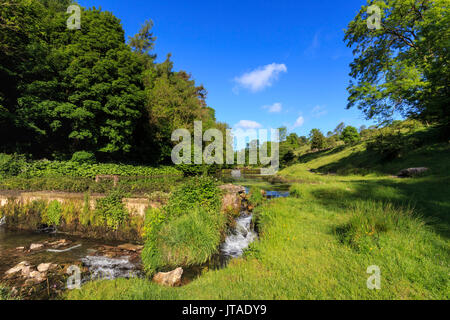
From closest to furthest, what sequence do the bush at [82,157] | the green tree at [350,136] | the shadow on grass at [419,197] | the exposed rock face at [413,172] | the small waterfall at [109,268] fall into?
the small waterfall at [109,268]
the shadow on grass at [419,197]
the exposed rock face at [413,172]
the bush at [82,157]
the green tree at [350,136]

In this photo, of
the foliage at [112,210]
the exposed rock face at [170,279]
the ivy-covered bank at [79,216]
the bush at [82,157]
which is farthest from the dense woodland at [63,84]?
the exposed rock face at [170,279]

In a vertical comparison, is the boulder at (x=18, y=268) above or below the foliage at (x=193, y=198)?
below

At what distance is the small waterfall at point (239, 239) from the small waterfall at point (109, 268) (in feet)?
9.96

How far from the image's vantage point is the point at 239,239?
7496 mm

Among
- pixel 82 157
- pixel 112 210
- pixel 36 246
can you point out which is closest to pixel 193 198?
pixel 112 210

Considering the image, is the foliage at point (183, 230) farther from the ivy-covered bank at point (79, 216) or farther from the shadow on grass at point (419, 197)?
the shadow on grass at point (419, 197)

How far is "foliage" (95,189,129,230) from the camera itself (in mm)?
7613

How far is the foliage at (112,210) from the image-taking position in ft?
25.0

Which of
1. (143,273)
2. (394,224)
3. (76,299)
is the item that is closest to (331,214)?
(394,224)

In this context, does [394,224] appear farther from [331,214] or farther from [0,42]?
[0,42]

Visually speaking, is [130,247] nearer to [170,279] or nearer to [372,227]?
[170,279]

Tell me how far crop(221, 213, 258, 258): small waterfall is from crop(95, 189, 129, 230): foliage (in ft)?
15.0

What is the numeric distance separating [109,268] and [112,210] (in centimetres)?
274

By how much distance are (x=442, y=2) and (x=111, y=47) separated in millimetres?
31150
